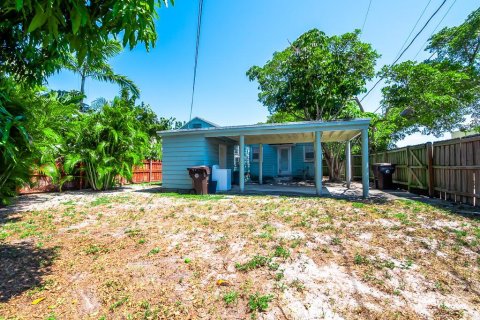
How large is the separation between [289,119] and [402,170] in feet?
30.8

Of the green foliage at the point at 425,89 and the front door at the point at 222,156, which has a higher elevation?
the green foliage at the point at 425,89

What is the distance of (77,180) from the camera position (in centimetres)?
1094

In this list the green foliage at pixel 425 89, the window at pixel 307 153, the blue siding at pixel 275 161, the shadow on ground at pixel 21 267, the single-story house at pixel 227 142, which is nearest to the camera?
the shadow on ground at pixel 21 267

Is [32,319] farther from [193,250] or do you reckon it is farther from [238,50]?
[238,50]

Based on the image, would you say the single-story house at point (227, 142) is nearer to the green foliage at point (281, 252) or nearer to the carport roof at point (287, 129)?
the carport roof at point (287, 129)

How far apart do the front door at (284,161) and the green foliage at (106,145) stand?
387 inches

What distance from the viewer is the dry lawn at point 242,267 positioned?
2.14 metres

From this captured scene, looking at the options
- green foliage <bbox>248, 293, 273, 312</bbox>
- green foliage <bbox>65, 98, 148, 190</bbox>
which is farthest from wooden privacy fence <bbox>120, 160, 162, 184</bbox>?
green foliage <bbox>248, 293, 273, 312</bbox>

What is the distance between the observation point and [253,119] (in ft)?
70.7

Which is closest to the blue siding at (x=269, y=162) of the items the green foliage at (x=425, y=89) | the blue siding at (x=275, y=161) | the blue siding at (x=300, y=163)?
the blue siding at (x=275, y=161)

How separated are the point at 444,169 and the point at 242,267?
7.46 m

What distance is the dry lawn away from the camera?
2143 millimetres

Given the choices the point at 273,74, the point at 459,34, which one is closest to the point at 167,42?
the point at 273,74

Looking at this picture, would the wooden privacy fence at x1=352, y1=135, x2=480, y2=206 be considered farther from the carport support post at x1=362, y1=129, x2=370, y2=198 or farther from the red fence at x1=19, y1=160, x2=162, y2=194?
the red fence at x1=19, y1=160, x2=162, y2=194
